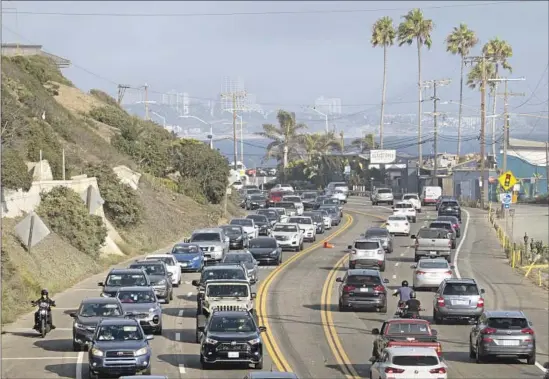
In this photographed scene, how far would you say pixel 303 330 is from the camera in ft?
113

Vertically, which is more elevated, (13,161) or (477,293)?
(13,161)

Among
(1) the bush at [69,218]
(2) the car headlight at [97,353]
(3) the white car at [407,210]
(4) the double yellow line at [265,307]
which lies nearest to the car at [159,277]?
(4) the double yellow line at [265,307]

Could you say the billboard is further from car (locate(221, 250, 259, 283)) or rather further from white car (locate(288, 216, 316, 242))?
car (locate(221, 250, 259, 283))

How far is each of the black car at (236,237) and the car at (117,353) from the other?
32847 mm

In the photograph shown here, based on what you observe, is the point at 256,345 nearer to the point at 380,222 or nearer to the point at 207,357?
the point at 207,357

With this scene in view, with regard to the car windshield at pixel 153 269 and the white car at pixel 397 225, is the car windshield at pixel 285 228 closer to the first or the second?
the white car at pixel 397 225

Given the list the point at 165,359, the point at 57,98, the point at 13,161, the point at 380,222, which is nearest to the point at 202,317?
the point at 165,359

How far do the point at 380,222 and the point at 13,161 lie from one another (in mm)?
38769

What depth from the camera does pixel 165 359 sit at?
28500 mm

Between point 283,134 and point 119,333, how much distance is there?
134 m

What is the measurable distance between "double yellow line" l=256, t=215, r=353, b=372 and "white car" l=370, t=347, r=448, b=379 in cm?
490

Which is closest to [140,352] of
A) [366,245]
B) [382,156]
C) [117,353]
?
[117,353]

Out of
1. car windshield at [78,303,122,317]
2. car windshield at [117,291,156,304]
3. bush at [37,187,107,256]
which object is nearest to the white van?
bush at [37,187,107,256]

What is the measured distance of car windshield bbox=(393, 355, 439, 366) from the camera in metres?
22.3
